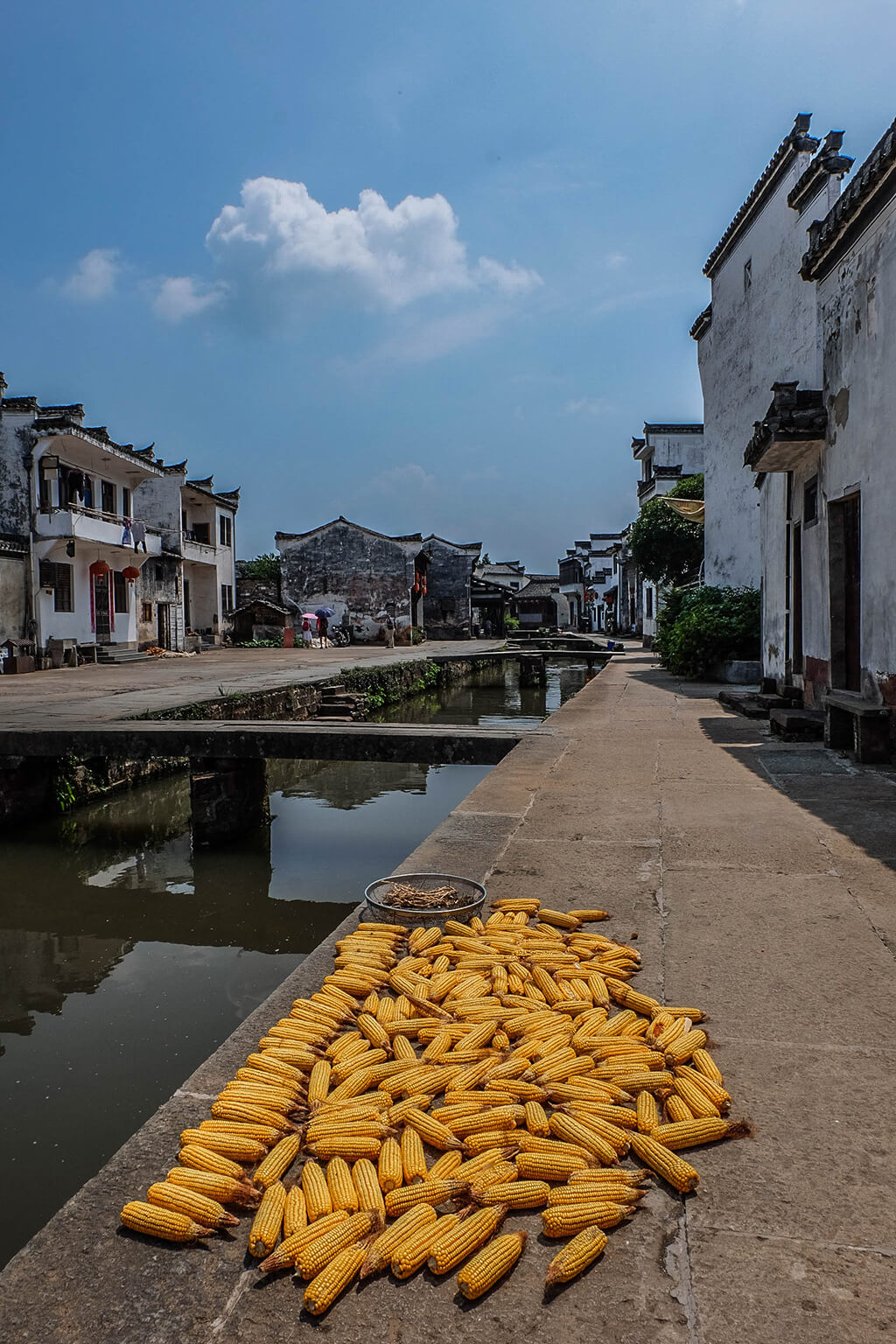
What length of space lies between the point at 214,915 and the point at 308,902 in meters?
0.78

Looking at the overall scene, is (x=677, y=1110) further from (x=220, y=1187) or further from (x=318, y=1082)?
(x=220, y=1187)

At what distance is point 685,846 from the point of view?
15.4 ft

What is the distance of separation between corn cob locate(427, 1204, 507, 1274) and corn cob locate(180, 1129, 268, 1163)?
0.52 meters

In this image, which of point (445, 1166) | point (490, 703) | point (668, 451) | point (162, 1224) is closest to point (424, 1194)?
point (445, 1166)

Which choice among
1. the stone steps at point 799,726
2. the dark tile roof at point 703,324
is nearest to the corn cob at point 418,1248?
the stone steps at point 799,726

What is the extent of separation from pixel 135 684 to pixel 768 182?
49.8ft

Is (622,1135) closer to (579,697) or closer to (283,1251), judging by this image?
(283,1251)

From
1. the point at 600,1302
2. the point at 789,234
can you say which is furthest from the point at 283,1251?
the point at 789,234

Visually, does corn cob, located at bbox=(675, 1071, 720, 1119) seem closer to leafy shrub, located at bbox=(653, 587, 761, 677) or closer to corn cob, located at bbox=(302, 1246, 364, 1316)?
corn cob, located at bbox=(302, 1246, 364, 1316)

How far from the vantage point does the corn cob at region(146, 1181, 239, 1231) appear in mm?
1851

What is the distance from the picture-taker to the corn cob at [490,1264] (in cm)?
166

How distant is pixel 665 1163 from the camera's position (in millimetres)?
1975

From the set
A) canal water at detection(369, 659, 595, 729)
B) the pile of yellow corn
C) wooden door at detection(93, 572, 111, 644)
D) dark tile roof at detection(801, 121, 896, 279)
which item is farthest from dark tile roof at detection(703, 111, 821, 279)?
wooden door at detection(93, 572, 111, 644)

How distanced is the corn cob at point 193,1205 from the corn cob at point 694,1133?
1.01 metres
